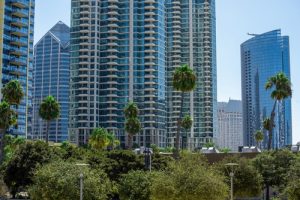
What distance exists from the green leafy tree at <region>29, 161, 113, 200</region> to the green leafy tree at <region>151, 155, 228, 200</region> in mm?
5657

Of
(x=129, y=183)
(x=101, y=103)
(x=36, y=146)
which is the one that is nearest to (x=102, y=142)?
(x=36, y=146)

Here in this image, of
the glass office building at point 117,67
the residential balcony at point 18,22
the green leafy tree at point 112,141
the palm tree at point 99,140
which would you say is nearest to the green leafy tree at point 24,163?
the palm tree at point 99,140

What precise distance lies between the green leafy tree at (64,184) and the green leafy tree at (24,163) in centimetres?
2111

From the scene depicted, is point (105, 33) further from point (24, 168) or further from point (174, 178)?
point (174, 178)

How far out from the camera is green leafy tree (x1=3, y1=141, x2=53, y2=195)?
233ft

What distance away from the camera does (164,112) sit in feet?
613

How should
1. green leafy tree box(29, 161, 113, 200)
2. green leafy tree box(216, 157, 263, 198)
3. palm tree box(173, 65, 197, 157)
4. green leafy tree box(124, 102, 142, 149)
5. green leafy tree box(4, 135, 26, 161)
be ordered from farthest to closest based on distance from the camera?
green leafy tree box(4, 135, 26, 161) < green leafy tree box(124, 102, 142, 149) < palm tree box(173, 65, 197, 157) < green leafy tree box(216, 157, 263, 198) < green leafy tree box(29, 161, 113, 200)

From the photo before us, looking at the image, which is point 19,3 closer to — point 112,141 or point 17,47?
point 17,47

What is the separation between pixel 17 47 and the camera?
5979 inches

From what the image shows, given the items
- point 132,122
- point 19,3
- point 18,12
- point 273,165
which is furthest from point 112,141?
point 273,165

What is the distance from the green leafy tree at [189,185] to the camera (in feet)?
147

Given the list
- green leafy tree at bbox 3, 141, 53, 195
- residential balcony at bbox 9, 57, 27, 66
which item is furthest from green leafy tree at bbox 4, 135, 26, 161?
green leafy tree at bbox 3, 141, 53, 195

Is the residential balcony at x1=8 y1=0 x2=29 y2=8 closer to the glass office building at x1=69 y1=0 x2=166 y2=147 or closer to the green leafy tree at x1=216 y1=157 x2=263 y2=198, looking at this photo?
the glass office building at x1=69 y1=0 x2=166 y2=147

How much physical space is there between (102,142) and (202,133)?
96.6m
